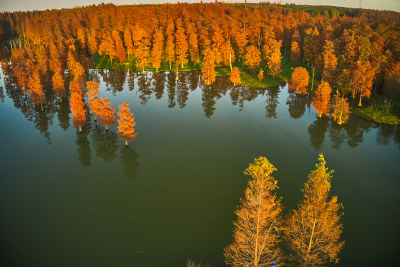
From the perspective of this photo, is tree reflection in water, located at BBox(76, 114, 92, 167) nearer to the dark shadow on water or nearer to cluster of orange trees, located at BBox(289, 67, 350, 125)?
the dark shadow on water

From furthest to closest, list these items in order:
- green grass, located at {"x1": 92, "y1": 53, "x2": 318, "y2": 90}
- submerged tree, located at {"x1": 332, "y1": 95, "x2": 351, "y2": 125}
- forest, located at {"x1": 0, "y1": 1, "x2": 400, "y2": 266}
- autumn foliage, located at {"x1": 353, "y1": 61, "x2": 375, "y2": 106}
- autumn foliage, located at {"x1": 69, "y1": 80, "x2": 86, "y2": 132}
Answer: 1. green grass, located at {"x1": 92, "y1": 53, "x2": 318, "y2": 90}
2. autumn foliage, located at {"x1": 353, "y1": 61, "x2": 375, "y2": 106}
3. submerged tree, located at {"x1": 332, "y1": 95, "x2": 351, "y2": 125}
4. autumn foliage, located at {"x1": 69, "y1": 80, "x2": 86, "y2": 132}
5. forest, located at {"x1": 0, "y1": 1, "x2": 400, "y2": 266}

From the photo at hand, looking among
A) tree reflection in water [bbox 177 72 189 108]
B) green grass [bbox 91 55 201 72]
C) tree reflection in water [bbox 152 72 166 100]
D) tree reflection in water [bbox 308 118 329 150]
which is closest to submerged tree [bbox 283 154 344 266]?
tree reflection in water [bbox 308 118 329 150]

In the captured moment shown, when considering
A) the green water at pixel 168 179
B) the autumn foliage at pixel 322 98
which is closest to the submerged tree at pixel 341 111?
the autumn foliage at pixel 322 98

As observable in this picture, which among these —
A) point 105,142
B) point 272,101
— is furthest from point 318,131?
point 105,142

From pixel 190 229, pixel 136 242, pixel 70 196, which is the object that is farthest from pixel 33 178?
pixel 190 229

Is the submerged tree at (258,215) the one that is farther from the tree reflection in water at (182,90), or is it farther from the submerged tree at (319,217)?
the tree reflection in water at (182,90)

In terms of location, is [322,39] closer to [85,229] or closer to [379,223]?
[379,223]
